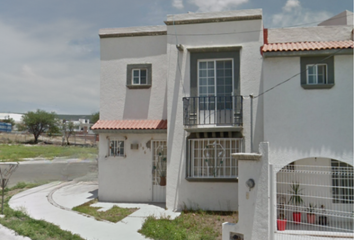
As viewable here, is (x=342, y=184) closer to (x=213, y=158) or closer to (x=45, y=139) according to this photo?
(x=213, y=158)

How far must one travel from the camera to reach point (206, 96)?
10.1 meters

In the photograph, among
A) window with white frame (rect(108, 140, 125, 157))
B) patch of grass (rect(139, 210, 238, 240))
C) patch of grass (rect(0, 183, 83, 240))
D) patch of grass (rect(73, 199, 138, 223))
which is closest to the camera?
patch of grass (rect(139, 210, 238, 240))

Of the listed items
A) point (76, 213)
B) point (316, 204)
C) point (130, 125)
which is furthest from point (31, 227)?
point (316, 204)

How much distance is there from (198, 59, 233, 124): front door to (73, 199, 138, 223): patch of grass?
3855 millimetres

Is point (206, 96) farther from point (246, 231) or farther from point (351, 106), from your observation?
point (246, 231)

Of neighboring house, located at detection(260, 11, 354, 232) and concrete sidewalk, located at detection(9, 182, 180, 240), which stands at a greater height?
neighboring house, located at detection(260, 11, 354, 232)

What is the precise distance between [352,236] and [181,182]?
16.5ft

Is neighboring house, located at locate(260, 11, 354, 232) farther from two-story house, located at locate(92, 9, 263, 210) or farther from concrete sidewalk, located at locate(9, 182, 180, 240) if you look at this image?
concrete sidewalk, located at locate(9, 182, 180, 240)

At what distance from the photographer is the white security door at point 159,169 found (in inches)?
448

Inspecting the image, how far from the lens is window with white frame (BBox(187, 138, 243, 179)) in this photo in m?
10.0

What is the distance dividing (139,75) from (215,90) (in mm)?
3327

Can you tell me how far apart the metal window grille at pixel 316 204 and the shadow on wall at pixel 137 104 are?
5520 millimetres

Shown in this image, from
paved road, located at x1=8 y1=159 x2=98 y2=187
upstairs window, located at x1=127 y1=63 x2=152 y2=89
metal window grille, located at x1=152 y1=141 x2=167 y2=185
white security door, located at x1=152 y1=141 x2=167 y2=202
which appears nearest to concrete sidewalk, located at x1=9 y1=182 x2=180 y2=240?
white security door, located at x1=152 y1=141 x2=167 y2=202

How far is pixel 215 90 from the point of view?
33.5 feet
